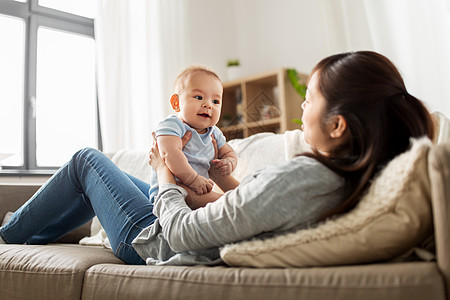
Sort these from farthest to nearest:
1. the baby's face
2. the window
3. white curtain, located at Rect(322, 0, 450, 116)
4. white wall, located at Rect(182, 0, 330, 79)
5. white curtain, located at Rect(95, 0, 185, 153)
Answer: white wall, located at Rect(182, 0, 330, 79)
white curtain, located at Rect(95, 0, 185, 153)
the window
white curtain, located at Rect(322, 0, 450, 116)
the baby's face

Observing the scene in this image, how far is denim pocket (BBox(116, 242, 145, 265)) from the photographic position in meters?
1.22

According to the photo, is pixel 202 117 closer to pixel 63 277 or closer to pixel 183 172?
pixel 183 172

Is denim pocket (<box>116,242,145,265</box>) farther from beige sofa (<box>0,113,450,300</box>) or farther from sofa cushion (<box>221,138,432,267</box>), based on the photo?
sofa cushion (<box>221,138,432,267</box>)

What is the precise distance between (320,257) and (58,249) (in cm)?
88

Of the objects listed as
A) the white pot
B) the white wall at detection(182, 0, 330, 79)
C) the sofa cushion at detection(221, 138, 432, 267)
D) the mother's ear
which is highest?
the white wall at detection(182, 0, 330, 79)

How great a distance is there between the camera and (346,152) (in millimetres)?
909

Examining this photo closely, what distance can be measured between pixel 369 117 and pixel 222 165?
25.1 inches

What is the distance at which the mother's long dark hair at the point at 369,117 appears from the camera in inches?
32.9

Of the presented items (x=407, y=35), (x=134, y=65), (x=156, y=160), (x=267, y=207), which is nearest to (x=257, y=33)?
(x=134, y=65)

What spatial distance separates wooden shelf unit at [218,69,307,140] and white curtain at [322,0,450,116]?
48 centimetres

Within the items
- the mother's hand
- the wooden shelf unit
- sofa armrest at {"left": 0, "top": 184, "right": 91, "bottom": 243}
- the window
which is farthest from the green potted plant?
the mother's hand

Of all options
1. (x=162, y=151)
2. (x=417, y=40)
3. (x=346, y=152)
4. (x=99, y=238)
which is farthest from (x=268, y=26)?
(x=346, y=152)

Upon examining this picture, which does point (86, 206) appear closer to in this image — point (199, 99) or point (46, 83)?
point (199, 99)

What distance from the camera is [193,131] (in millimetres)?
1337
